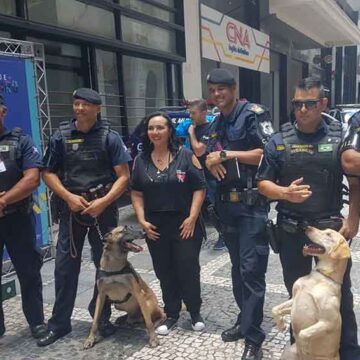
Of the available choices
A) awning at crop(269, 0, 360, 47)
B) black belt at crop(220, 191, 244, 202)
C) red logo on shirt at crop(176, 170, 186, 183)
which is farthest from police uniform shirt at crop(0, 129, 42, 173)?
awning at crop(269, 0, 360, 47)

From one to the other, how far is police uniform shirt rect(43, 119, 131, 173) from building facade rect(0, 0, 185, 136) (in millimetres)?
3732

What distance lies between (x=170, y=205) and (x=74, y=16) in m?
5.86

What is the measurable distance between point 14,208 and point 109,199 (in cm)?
70

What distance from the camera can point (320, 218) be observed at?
270cm

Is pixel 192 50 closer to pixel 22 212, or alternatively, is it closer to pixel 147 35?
pixel 147 35

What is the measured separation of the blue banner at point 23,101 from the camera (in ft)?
16.4

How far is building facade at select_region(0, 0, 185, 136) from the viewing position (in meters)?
7.32

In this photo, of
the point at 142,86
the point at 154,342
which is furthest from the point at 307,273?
the point at 142,86

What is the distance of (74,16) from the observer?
811cm

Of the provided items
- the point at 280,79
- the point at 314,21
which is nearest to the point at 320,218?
the point at 314,21

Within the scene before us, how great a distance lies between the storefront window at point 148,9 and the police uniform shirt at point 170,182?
21.9 ft

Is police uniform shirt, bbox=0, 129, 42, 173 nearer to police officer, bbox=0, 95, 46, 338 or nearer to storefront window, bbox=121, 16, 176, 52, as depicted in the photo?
police officer, bbox=0, 95, 46, 338

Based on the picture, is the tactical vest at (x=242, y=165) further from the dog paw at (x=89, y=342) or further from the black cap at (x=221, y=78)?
the dog paw at (x=89, y=342)

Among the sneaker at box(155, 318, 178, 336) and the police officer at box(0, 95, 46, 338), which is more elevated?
the police officer at box(0, 95, 46, 338)
